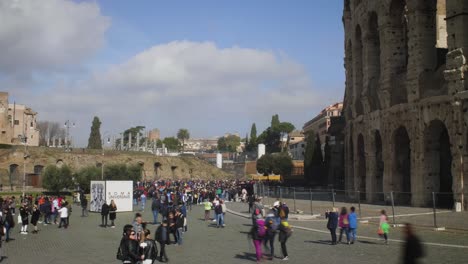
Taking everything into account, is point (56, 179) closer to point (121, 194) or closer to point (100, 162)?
point (121, 194)

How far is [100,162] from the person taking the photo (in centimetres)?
9425

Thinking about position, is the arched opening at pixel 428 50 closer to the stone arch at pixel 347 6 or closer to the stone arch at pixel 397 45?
the stone arch at pixel 397 45

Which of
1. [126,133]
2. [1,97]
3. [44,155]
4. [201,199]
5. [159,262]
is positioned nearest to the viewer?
[159,262]

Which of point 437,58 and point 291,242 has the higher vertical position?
point 437,58

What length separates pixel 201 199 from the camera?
48.2m

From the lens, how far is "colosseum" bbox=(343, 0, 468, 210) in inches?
1091

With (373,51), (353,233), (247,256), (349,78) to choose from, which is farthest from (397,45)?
(247,256)

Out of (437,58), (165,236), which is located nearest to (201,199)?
(437,58)

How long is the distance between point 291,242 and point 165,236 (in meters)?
5.48

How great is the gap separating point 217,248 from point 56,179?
4393 cm

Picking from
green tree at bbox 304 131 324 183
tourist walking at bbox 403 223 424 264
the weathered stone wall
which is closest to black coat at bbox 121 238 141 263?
tourist walking at bbox 403 223 424 264

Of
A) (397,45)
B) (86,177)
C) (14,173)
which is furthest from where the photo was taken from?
(14,173)

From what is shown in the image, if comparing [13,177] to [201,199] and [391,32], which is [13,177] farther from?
[391,32]

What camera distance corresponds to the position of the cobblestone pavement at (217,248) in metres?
15.3
